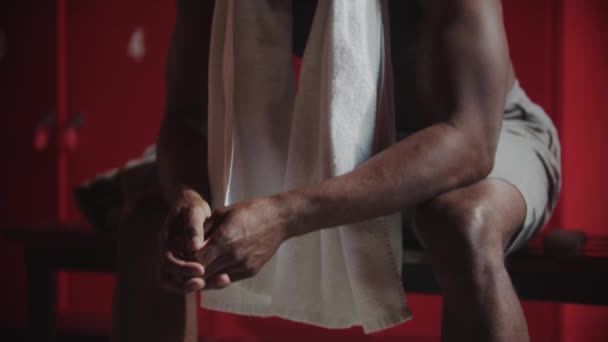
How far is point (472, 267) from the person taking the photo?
736 mm

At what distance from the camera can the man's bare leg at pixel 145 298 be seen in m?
0.93

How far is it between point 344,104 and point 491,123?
0.17 meters

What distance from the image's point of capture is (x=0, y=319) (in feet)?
7.46

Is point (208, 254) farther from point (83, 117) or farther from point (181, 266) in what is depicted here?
point (83, 117)

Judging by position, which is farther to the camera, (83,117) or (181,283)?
(83,117)

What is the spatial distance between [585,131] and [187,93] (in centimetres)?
96

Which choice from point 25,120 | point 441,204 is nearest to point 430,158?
point 441,204

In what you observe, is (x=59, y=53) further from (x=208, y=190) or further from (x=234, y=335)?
(x=208, y=190)

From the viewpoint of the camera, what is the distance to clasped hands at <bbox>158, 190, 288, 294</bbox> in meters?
0.73

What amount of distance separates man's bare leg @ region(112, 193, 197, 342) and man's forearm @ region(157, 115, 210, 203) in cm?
5

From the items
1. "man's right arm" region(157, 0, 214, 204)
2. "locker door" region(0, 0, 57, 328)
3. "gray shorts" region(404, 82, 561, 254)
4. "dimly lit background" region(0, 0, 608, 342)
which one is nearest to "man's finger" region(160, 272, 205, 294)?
"man's right arm" region(157, 0, 214, 204)

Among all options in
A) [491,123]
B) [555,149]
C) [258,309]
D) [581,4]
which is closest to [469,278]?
[491,123]

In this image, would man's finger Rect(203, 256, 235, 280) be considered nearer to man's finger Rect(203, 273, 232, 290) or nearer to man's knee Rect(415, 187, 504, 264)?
man's finger Rect(203, 273, 232, 290)

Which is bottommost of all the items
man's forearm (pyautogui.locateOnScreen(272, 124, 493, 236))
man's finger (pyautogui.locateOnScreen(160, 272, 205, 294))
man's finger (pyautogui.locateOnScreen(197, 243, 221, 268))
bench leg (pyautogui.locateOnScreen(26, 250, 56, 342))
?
bench leg (pyautogui.locateOnScreen(26, 250, 56, 342))
